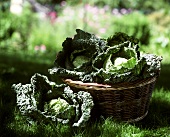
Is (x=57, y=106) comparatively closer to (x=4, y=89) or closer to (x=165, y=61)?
(x=4, y=89)

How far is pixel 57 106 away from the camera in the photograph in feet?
9.29

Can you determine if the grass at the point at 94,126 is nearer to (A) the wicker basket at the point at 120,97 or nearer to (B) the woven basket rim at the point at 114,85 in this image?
(A) the wicker basket at the point at 120,97

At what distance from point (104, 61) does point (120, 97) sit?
33 centimetres

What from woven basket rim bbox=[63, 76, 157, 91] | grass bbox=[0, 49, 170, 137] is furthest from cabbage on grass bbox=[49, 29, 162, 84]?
grass bbox=[0, 49, 170, 137]

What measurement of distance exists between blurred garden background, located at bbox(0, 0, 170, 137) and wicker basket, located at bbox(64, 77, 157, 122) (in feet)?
0.29

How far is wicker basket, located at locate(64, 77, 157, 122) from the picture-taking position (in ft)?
8.98

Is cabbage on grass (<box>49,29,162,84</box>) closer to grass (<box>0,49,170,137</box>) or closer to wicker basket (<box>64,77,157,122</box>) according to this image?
wicker basket (<box>64,77,157,122</box>)

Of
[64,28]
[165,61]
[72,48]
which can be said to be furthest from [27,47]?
[72,48]

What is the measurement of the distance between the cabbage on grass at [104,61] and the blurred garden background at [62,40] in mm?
360

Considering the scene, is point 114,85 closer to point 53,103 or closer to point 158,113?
point 53,103

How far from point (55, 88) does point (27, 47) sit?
5.34 metres

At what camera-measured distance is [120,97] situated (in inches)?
109

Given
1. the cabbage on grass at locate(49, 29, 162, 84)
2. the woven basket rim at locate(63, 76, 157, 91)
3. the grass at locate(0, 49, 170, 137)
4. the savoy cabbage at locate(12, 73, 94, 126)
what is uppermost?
the cabbage on grass at locate(49, 29, 162, 84)

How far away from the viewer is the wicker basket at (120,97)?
108 inches
